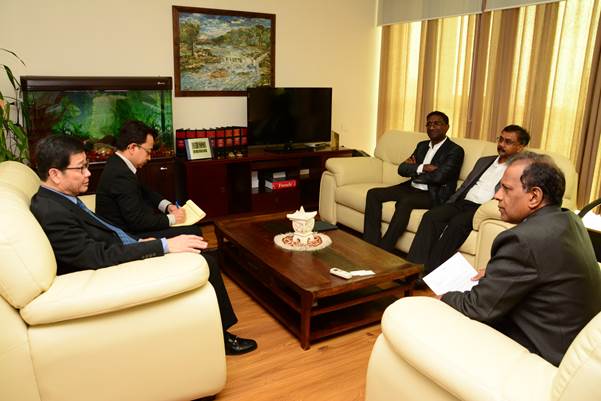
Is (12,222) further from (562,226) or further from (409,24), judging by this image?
(409,24)

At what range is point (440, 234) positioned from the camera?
3311mm

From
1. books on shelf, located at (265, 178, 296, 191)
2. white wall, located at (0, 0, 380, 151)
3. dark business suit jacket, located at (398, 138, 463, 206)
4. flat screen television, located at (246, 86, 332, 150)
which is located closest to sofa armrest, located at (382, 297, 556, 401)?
dark business suit jacket, located at (398, 138, 463, 206)

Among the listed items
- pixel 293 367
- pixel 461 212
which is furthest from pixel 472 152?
pixel 293 367

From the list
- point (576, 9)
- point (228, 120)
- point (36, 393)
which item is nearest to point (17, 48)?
point (228, 120)

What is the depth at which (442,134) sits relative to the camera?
3775 mm

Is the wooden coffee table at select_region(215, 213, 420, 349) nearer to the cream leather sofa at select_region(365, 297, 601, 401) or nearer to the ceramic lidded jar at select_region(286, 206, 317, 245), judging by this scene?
the ceramic lidded jar at select_region(286, 206, 317, 245)

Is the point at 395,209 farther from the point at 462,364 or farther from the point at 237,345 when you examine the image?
the point at 462,364

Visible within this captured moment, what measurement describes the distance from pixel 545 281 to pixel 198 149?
354 centimetres

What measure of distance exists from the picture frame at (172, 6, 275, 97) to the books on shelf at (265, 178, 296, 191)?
37.5 inches

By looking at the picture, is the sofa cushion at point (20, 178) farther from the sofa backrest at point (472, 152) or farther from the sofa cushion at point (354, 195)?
the sofa backrest at point (472, 152)

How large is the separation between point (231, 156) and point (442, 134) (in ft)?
6.43

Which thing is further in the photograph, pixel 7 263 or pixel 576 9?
pixel 576 9

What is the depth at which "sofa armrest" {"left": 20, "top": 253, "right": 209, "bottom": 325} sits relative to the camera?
1.57m

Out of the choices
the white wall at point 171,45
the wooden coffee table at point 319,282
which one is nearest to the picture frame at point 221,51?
the white wall at point 171,45
